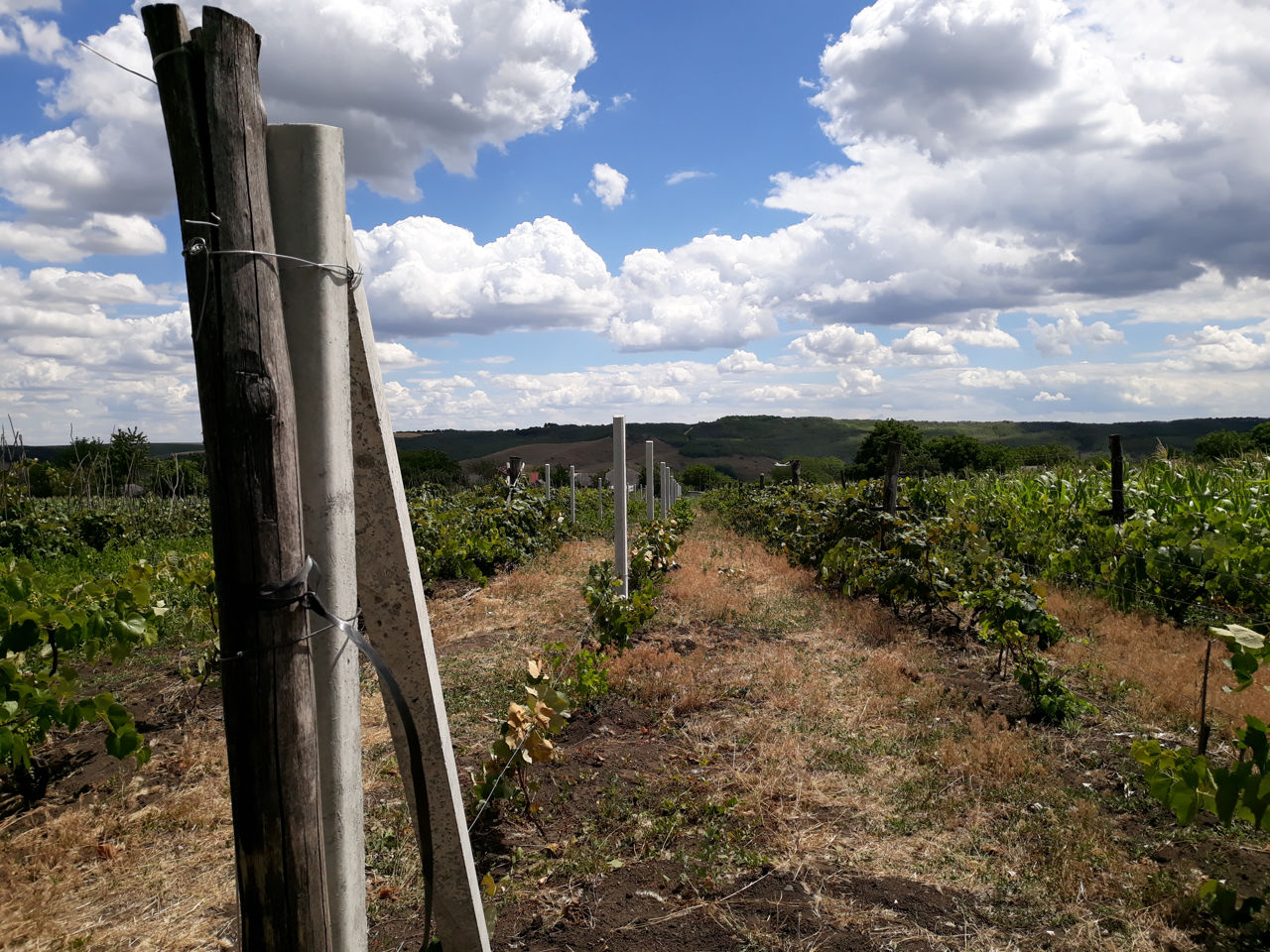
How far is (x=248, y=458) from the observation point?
1.64m

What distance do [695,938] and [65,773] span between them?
3.72 m

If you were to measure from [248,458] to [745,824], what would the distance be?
9.01ft

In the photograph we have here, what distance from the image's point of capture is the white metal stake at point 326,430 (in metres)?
1.83

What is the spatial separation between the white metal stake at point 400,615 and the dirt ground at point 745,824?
1.59 feet

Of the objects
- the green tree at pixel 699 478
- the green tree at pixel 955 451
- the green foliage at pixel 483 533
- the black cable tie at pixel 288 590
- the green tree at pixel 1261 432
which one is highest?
the black cable tie at pixel 288 590

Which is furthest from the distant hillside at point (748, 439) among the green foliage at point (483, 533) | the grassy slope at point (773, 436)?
the green foliage at point (483, 533)

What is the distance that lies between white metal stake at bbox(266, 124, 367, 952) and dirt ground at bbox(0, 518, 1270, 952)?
3.32 ft

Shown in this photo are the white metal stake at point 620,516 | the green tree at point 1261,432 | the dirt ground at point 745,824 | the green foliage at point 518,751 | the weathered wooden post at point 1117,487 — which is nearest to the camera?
the dirt ground at point 745,824

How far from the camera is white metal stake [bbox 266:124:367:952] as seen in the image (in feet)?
6.00

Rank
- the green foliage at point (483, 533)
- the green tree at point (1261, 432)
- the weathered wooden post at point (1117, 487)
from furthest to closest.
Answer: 1. the green tree at point (1261, 432)
2. the green foliage at point (483, 533)
3. the weathered wooden post at point (1117, 487)

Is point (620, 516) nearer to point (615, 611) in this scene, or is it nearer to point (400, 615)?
point (615, 611)

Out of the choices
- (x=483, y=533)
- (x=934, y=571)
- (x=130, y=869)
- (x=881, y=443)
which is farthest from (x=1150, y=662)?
(x=881, y=443)

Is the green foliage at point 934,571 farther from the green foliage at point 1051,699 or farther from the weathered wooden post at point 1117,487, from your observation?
the weathered wooden post at point 1117,487

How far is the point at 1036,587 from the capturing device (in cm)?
552
